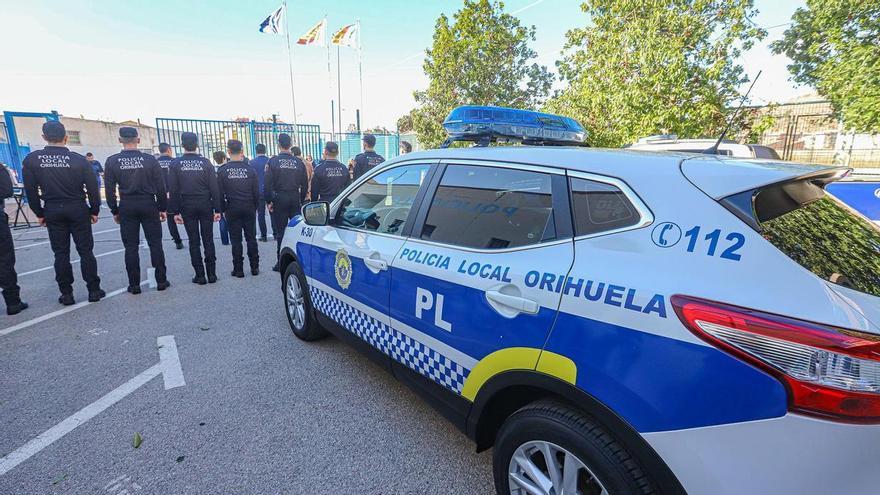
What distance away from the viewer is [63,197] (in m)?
4.79

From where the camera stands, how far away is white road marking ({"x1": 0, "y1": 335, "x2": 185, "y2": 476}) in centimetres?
245

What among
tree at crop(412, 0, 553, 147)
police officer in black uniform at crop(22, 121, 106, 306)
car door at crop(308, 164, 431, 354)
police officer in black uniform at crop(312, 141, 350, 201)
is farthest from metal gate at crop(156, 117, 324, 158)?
car door at crop(308, 164, 431, 354)

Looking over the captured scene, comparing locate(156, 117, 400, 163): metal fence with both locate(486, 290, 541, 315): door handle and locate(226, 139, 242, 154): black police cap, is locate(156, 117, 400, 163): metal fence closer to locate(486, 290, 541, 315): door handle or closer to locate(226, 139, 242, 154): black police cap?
locate(226, 139, 242, 154): black police cap

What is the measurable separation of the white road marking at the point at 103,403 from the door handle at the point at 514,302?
8.99 feet

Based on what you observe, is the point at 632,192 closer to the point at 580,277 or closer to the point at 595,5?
the point at 580,277

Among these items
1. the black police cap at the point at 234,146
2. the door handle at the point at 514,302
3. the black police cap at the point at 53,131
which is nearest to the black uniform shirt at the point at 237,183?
the black police cap at the point at 234,146

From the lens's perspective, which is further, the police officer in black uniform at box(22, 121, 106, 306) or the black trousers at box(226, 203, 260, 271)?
the black trousers at box(226, 203, 260, 271)

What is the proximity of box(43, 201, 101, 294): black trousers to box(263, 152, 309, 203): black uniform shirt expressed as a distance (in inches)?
87.9

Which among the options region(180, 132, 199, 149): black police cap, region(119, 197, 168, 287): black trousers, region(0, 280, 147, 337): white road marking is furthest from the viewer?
region(180, 132, 199, 149): black police cap

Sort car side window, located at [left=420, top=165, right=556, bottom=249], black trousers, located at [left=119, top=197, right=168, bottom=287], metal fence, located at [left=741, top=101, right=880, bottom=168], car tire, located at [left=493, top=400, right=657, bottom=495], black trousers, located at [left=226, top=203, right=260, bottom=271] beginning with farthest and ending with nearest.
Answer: metal fence, located at [left=741, top=101, right=880, bottom=168], black trousers, located at [left=226, top=203, right=260, bottom=271], black trousers, located at [left=119, top=197, right=168, bottom=287], car side window, located at [left=420, top=165, right=556, bottom=249], car tire, located at [left=493, top=400, right=657, bottom=495]

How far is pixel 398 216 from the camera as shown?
2711 mm

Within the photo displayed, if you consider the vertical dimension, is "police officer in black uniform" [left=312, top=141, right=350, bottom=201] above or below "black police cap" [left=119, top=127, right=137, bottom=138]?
below

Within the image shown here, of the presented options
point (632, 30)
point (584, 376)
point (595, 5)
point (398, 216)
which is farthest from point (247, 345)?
point (595, 5)

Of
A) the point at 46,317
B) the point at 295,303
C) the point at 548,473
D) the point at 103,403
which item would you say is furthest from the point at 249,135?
the point at 548,473
